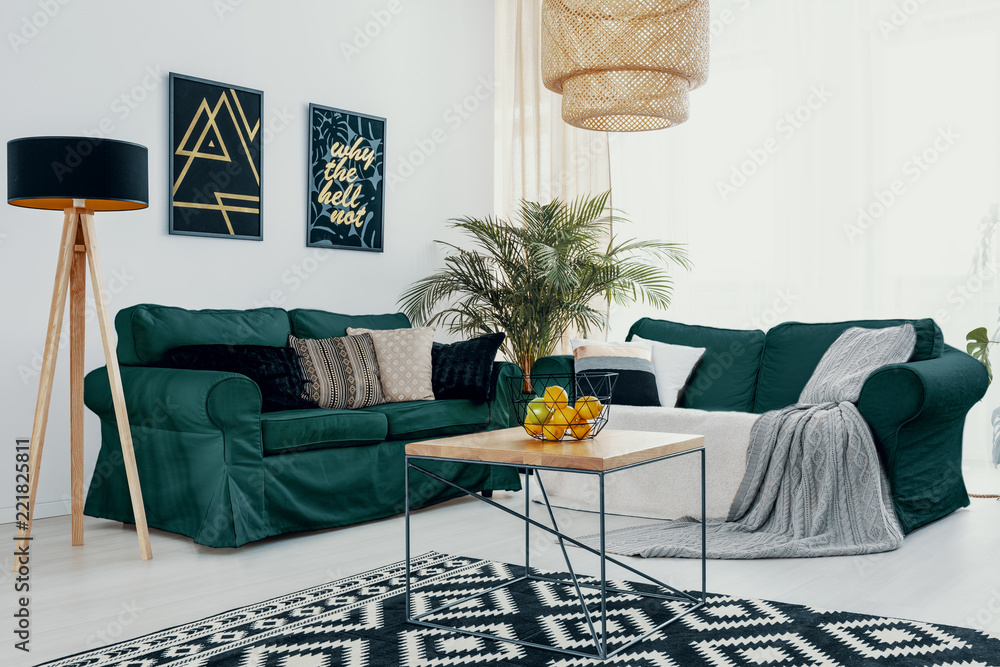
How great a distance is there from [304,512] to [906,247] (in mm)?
3575

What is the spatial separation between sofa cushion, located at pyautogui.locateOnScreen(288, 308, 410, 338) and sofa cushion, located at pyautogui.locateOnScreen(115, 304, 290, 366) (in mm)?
235

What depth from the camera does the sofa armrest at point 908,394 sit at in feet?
10.9

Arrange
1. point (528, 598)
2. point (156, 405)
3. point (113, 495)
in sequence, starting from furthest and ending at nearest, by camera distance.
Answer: point (113, 495)
point (156, 405)
point (528, 598)

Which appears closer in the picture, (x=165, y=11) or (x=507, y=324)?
(x=165, y=11)

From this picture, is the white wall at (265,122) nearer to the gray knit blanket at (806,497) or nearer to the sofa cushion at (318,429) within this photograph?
the sofa cushion at (318,429)

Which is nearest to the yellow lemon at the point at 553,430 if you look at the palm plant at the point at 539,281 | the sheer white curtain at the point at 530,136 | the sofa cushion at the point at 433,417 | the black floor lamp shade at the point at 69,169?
the sofa cushion at the point at 433,417

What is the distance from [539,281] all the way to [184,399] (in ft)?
7.33

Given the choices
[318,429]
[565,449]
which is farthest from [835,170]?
[565,449]

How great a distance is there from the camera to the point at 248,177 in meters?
4.64

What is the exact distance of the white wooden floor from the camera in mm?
2469

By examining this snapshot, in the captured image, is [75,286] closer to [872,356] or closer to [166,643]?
[166,643]

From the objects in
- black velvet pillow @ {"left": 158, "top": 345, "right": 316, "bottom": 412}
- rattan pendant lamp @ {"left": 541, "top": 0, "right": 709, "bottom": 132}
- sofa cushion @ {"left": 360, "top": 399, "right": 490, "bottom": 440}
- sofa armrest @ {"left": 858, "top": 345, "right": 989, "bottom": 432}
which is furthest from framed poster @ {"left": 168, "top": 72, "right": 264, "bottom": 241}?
sofa armrest @ {"left": 858, "top": 345, "right": 989, "bottom": 432}

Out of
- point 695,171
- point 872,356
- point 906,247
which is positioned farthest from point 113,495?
point 906,247

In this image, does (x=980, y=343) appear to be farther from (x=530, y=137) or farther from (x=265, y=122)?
(x=265, y=122)
